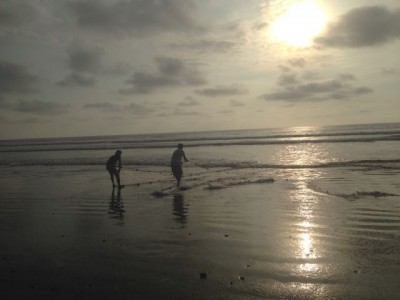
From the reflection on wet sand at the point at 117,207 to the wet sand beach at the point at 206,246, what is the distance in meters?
0.04

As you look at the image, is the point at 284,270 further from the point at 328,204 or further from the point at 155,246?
the point at 328,204

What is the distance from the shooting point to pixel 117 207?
13.0 m

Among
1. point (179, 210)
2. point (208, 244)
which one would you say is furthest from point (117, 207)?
point (208, 244)

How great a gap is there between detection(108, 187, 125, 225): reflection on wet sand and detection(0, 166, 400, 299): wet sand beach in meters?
0.04

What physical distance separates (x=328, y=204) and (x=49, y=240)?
845 cm

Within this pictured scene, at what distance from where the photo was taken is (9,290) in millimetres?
6008

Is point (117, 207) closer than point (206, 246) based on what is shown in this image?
No

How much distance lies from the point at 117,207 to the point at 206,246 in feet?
19.0

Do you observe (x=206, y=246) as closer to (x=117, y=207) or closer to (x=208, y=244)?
(x=208, y=244)

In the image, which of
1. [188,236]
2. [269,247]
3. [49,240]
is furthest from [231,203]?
[49,240]

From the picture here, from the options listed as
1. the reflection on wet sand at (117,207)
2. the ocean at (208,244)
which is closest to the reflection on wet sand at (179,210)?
the ocean at (208,244)

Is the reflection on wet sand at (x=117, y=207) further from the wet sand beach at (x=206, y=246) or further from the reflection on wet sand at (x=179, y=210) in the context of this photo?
the reflection on wet sand at (x=179, y=210)

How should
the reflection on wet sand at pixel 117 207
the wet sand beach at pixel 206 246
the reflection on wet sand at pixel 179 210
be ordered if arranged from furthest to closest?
the reflection on wet sand at pixel 117 207 → the reflection on wet sand at pixel 179 210 → the wet sand beach at pixel 206 246

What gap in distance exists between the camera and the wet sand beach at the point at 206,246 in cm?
588
